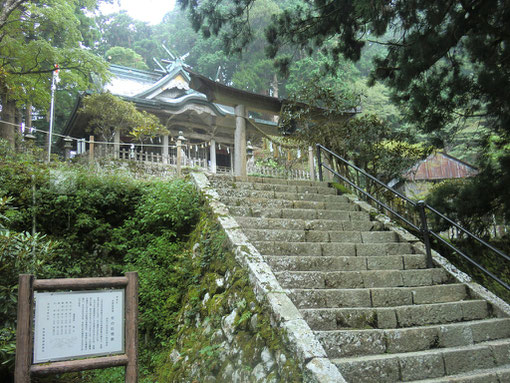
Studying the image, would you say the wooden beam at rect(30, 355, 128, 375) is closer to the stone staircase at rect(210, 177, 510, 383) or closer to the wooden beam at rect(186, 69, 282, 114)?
the stone staircase at rect(210, 177, 510, 383)

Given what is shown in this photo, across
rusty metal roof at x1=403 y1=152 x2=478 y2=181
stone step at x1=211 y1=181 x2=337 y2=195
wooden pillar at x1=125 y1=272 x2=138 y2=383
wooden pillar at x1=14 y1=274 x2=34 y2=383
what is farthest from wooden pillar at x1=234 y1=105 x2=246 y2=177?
rusty metal roof at x1=403 y1=152 x2=478 y2=181

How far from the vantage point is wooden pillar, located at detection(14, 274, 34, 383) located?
104 inches

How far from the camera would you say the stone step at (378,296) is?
387 cm

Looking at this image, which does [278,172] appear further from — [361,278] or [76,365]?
[76,365]

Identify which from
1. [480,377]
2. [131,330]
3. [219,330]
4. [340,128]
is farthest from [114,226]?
[340,128]

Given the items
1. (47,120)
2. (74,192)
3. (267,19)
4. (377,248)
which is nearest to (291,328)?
(377,248)

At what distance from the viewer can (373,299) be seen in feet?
13.5

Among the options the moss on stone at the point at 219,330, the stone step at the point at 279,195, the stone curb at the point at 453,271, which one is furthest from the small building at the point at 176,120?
the moss on stone at the point at 219,330

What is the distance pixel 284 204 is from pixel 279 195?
1.35 ft

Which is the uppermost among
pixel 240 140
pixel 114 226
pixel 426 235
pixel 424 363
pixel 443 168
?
pixel 443 168

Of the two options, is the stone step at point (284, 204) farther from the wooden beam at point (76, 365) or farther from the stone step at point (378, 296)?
the wooden beam at point (76, 365)

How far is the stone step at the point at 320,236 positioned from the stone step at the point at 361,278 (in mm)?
917

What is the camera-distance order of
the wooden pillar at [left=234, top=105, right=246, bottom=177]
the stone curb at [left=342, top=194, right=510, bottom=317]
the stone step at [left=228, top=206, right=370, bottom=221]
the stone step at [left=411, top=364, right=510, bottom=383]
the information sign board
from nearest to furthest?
the information sign board
the stone step at [left=411, top=364, right=510, bottom=383]
the stone curb at [left=342, top=194, right=510, bottom=317]
the stone step at [left=228, top=206, right=370, bottom=221]
the wooden pillar at [left=234, top=105, right=246, bottom=177]

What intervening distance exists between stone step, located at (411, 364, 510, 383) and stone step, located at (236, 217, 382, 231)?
8.84ft
